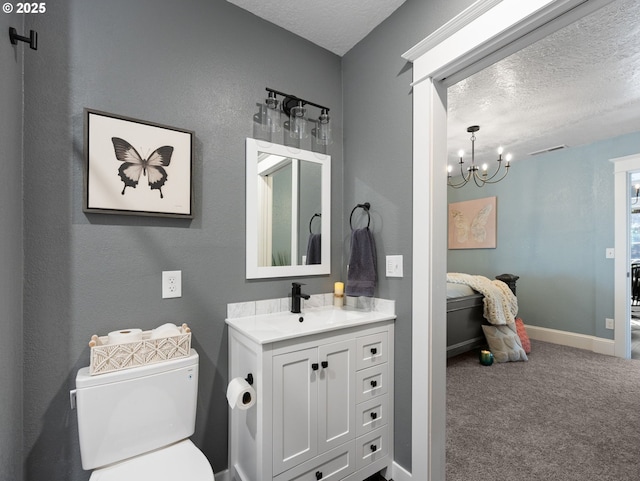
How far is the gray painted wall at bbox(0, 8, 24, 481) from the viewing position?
→ 0.94m

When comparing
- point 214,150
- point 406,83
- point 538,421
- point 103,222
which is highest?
point 406,83

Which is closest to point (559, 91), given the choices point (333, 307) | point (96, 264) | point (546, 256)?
point (546, 256)

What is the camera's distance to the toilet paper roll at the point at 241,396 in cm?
124

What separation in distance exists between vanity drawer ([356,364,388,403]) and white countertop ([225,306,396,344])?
0.88 ft

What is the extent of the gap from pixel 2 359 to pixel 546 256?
5.32m

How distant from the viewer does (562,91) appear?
2.63 m

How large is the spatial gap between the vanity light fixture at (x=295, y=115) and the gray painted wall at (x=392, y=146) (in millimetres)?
206

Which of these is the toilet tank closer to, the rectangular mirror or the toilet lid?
the toilet lid

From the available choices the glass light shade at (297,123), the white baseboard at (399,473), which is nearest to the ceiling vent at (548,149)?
the glass light shade at (297,123)

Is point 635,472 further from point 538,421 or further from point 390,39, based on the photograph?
point 390,39

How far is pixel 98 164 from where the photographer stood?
1300 mm

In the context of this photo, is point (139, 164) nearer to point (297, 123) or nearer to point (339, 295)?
point (297, 123)

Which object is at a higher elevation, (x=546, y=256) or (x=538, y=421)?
(x=546, y=256)

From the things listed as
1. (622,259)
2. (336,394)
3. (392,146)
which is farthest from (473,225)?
(336,394)
